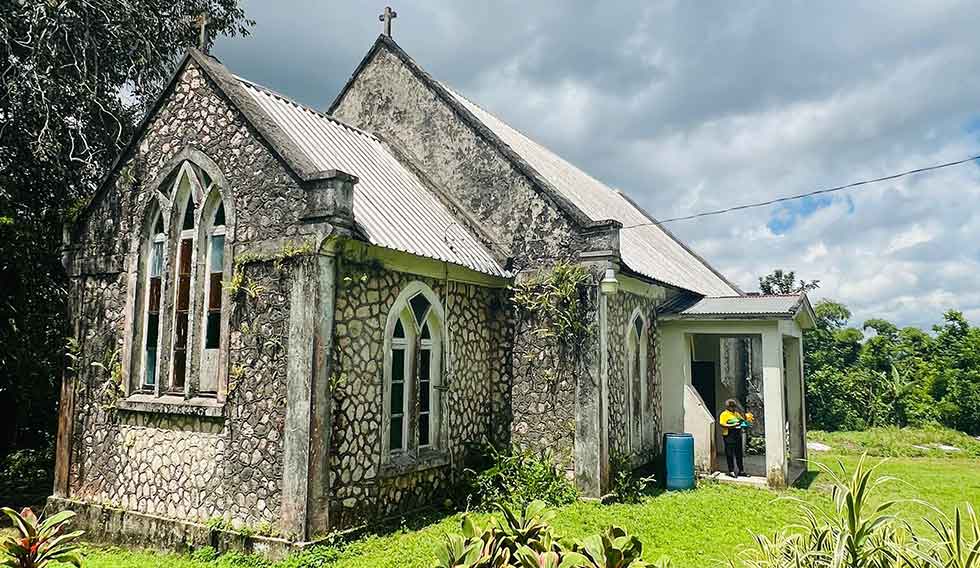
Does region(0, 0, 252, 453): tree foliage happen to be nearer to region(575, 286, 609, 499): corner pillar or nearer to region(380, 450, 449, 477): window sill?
region(380, 450, 449, 477): window sill

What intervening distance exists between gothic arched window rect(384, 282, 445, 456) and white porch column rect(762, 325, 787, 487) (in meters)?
6.77

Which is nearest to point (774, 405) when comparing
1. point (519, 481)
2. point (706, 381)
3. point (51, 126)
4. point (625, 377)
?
point (625, 377)

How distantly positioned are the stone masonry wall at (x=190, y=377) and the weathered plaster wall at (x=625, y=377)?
600cm

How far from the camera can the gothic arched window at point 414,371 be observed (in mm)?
10438

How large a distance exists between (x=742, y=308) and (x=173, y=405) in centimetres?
1095

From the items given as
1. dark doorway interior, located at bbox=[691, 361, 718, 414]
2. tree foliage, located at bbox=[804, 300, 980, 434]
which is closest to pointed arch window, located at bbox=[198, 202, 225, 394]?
dark doorway interior, located at bbox=[691, 361, 718, 414]

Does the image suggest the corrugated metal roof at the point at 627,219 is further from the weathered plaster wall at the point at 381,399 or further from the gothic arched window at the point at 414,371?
the gothic arched window at the point at 414,371

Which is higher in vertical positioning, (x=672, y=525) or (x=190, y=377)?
(x=190, y=377)

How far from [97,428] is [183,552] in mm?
3044

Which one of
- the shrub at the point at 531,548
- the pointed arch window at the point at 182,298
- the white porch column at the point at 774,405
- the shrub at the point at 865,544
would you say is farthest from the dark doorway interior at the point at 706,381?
the shrub at the point at 531,548

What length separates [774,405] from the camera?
44.8 feet

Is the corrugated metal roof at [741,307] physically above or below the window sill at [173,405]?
above

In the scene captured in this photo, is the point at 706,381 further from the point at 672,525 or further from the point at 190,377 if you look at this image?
the point at 190,377

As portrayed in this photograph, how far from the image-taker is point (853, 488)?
4.52 metres
